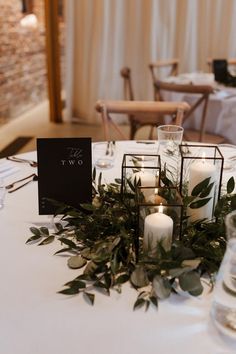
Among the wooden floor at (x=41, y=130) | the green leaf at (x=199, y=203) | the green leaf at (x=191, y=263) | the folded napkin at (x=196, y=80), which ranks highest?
the green leaf at (x=199, y=203)

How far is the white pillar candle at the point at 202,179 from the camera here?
979 mm

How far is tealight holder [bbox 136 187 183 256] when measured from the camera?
0.85 m

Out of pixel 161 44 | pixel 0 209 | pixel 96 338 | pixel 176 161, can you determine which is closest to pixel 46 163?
pixel 0 209

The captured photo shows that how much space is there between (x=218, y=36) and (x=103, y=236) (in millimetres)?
4574

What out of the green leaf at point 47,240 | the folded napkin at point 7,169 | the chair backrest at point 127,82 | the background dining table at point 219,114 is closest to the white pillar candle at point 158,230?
the green leaf at point 47,240

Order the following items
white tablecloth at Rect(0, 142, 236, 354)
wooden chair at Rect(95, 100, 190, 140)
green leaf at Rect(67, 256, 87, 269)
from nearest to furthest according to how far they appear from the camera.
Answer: white tablecloth at Rect(0, 142, 236, 354)
green leaf at Rect(67, 256, 87, 269)
wooden chair at Rect(95, 100, 190, 140)

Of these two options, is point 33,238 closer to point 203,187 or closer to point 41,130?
point 203,187

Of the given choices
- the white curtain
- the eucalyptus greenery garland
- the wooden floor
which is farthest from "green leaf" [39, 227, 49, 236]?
the white curtain

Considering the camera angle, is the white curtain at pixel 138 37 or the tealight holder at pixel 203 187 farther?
the white curtain at pixel 138 37

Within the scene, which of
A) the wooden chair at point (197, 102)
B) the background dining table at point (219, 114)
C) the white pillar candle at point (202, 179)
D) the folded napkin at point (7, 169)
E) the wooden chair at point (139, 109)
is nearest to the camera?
the white pillar candle at point (202, 179)

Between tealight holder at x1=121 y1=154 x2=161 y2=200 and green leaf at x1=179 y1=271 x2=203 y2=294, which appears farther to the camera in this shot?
tealight holder at x1=121 y1=154 x2=161 y2=200

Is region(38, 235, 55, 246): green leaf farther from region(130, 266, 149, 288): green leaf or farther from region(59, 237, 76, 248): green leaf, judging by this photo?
region(130, 266, 149, 288): green leaf

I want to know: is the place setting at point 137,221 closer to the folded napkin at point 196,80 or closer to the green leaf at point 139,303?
the green leaf at point 139,303

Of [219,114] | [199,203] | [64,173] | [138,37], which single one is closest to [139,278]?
[199,203]
